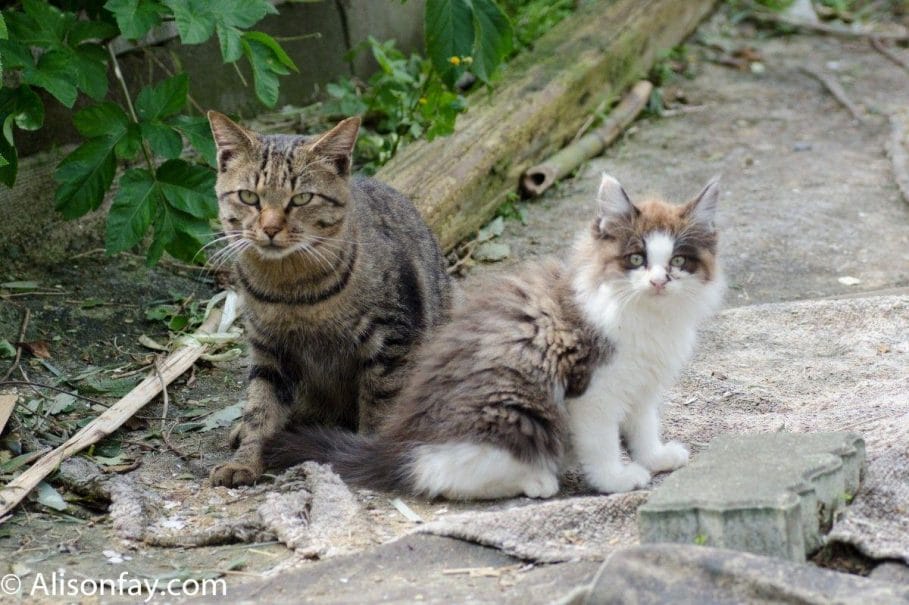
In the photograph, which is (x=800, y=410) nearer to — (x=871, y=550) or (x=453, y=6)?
(x=871, y=550)

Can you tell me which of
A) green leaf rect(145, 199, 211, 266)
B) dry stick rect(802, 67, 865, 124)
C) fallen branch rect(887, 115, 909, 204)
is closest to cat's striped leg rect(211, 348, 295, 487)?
green leaf rect(145, 199, 211, 266)

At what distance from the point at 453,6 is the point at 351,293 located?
1514 millimetres

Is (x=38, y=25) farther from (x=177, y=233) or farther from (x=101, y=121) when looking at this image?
(x=177, y=233)

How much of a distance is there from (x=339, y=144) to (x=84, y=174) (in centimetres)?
114

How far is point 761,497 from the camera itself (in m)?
2.94

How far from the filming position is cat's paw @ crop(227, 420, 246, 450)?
14.4 ft

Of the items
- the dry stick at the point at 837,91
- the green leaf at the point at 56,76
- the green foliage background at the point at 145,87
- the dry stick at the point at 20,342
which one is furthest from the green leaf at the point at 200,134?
the dry stick at the point at 837,91

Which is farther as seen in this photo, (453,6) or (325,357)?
(453,6)

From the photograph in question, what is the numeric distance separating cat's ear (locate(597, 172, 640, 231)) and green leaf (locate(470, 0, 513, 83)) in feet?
5.14

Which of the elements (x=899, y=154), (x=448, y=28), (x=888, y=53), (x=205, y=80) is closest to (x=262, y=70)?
(x=448, y=28)

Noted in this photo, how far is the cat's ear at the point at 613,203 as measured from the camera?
3.79 metres

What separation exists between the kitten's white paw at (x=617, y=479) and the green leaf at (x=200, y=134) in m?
2.08

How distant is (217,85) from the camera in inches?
260

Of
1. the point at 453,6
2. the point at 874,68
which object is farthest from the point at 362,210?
the point at 874,68
